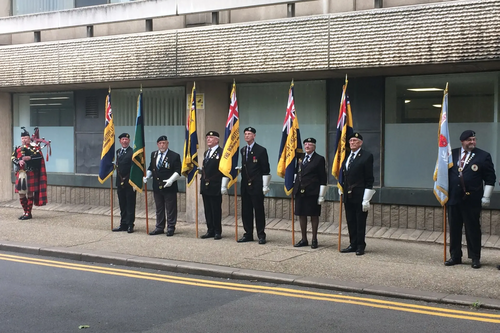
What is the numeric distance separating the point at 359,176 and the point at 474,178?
1859 millimetres

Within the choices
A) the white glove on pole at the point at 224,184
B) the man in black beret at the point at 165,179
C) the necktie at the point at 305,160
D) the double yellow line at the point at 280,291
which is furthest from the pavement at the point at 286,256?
the necktie at the point at 305,160

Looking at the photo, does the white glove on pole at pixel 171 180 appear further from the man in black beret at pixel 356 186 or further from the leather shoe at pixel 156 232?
the man in black beret at pixel 356 186

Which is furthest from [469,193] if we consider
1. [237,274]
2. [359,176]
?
[237,274]

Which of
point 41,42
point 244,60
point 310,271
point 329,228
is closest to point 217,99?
point 244,60

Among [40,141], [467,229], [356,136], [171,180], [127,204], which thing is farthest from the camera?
[40,141]

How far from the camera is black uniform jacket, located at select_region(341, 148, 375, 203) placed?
10680 mm

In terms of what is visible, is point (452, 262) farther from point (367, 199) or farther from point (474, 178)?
point (367, 199)

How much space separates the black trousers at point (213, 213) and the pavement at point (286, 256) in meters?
0.28

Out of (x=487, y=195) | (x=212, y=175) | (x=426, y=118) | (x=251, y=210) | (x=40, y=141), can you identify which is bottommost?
(x=251, y=210)

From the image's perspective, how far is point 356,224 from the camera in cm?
1093

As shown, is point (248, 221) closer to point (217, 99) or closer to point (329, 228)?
point (329, 228)

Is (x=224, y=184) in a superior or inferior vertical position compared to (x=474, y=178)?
inferior

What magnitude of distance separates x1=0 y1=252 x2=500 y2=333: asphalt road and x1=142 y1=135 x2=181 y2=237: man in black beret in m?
3.46

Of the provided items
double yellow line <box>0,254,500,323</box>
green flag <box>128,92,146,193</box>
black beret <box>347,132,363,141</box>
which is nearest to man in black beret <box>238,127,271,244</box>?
black beret <box>347,132,363,141</box>
